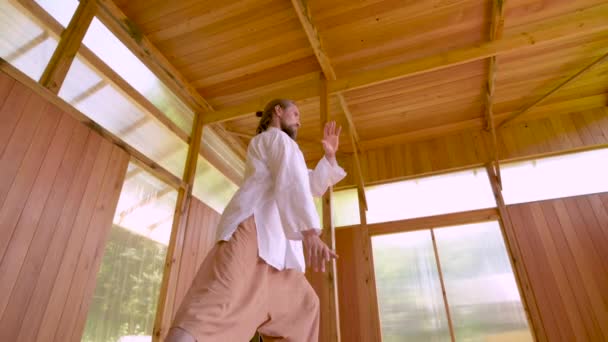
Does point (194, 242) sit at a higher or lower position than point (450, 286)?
higher

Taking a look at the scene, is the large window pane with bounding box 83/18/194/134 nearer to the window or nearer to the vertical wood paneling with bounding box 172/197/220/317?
the vertical wood paneling with bounding box 172/197/220/317

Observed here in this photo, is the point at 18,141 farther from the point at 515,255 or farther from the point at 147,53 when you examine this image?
the point at 515,255

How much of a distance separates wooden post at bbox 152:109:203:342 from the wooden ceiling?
2.28 ft

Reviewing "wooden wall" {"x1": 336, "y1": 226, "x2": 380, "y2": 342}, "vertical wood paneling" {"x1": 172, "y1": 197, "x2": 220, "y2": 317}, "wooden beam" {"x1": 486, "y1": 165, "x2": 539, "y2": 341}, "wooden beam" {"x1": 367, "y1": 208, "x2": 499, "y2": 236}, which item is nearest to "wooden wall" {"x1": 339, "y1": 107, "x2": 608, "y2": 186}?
"wooden beam" {"x1": 486, "y1": 165, "x2": 539, "y2": 341}

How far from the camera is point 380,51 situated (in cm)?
359

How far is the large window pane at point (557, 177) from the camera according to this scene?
4008 mm

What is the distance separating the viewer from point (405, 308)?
13.2 feet

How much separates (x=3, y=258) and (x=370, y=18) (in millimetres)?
3316

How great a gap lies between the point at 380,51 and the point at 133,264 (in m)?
3.12

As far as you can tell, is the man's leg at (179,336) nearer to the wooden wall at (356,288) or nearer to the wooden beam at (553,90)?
the wooden wall at (356,288)

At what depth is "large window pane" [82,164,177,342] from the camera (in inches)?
96.7

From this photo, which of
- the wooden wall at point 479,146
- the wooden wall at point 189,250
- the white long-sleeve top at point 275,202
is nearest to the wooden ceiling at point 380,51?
the wooden wall at point 479,146

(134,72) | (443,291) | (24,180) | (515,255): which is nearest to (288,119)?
(24,180)

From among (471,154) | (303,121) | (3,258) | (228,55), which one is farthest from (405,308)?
(3,258)
